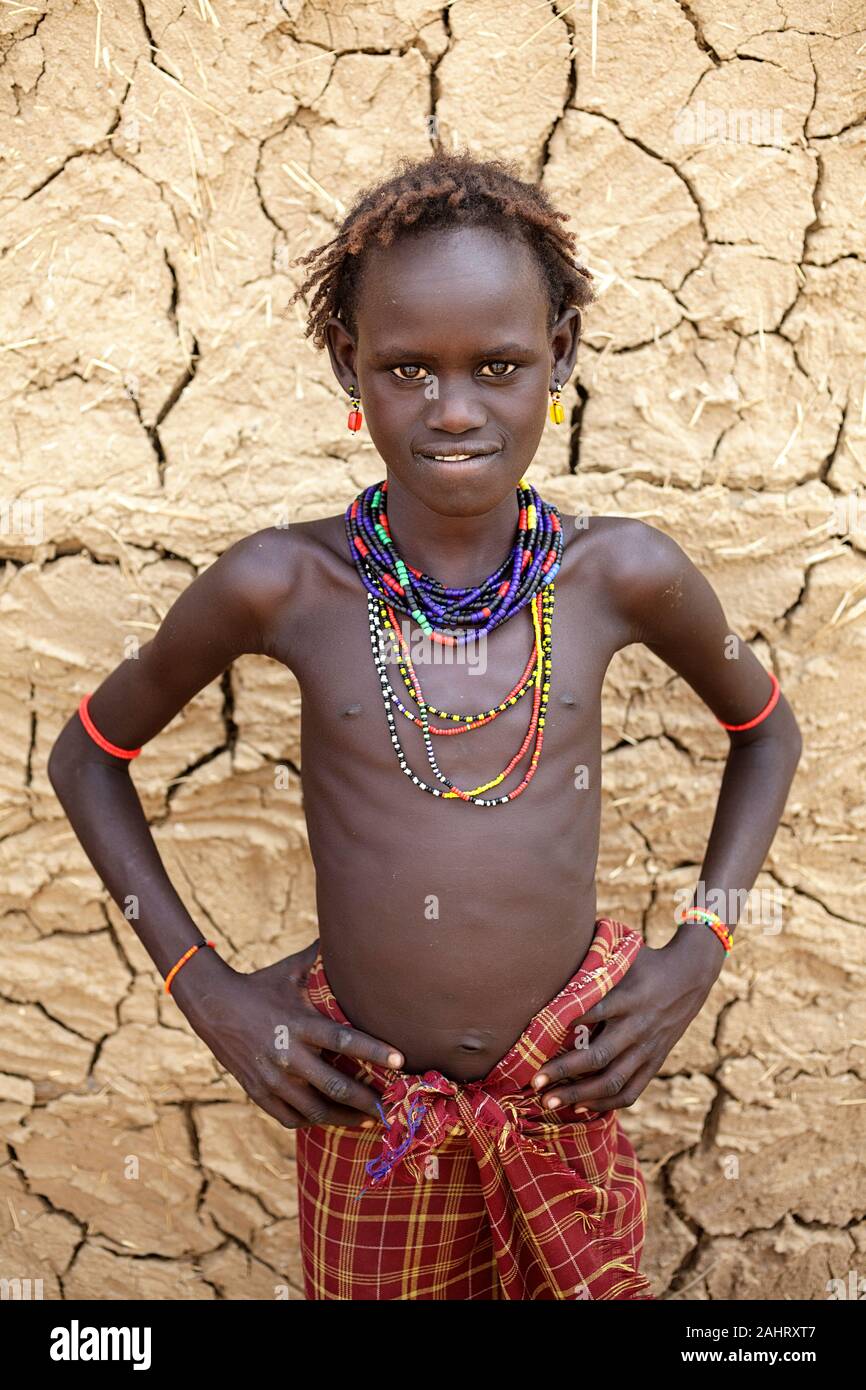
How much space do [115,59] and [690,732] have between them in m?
1.72

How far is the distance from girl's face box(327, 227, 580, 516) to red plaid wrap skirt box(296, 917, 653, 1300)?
825mm

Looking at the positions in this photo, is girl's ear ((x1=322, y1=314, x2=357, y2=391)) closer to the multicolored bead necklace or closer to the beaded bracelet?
the multicolored bead necklace

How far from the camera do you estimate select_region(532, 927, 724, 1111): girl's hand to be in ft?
6.67

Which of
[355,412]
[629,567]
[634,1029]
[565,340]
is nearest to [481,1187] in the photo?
[634,1029]

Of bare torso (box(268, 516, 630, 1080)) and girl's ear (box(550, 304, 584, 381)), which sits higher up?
girl's ear (box(550, 304, 584, 381))

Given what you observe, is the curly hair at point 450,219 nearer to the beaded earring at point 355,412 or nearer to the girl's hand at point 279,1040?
the beaded earring at point 355,412

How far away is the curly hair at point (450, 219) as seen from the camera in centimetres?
186

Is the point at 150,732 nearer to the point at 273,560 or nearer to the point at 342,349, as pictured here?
the point at 273,560

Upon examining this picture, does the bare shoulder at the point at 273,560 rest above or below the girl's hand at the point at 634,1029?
above

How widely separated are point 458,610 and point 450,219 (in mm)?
567

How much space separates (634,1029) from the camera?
6.89 ft

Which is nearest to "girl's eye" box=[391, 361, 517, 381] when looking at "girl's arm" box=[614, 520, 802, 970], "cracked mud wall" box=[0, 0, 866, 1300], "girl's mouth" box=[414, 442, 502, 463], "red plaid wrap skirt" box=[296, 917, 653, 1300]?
"girl's mouth" box=[414, 442, 502, 463]

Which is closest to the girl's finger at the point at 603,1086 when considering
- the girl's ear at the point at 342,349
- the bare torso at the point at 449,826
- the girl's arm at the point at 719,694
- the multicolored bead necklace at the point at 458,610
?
the bare torso at the point at 449,826

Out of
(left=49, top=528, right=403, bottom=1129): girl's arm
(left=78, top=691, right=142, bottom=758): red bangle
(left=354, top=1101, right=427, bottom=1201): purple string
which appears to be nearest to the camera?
(left=354, top=1101, right=427, bottom=1201): purple string
